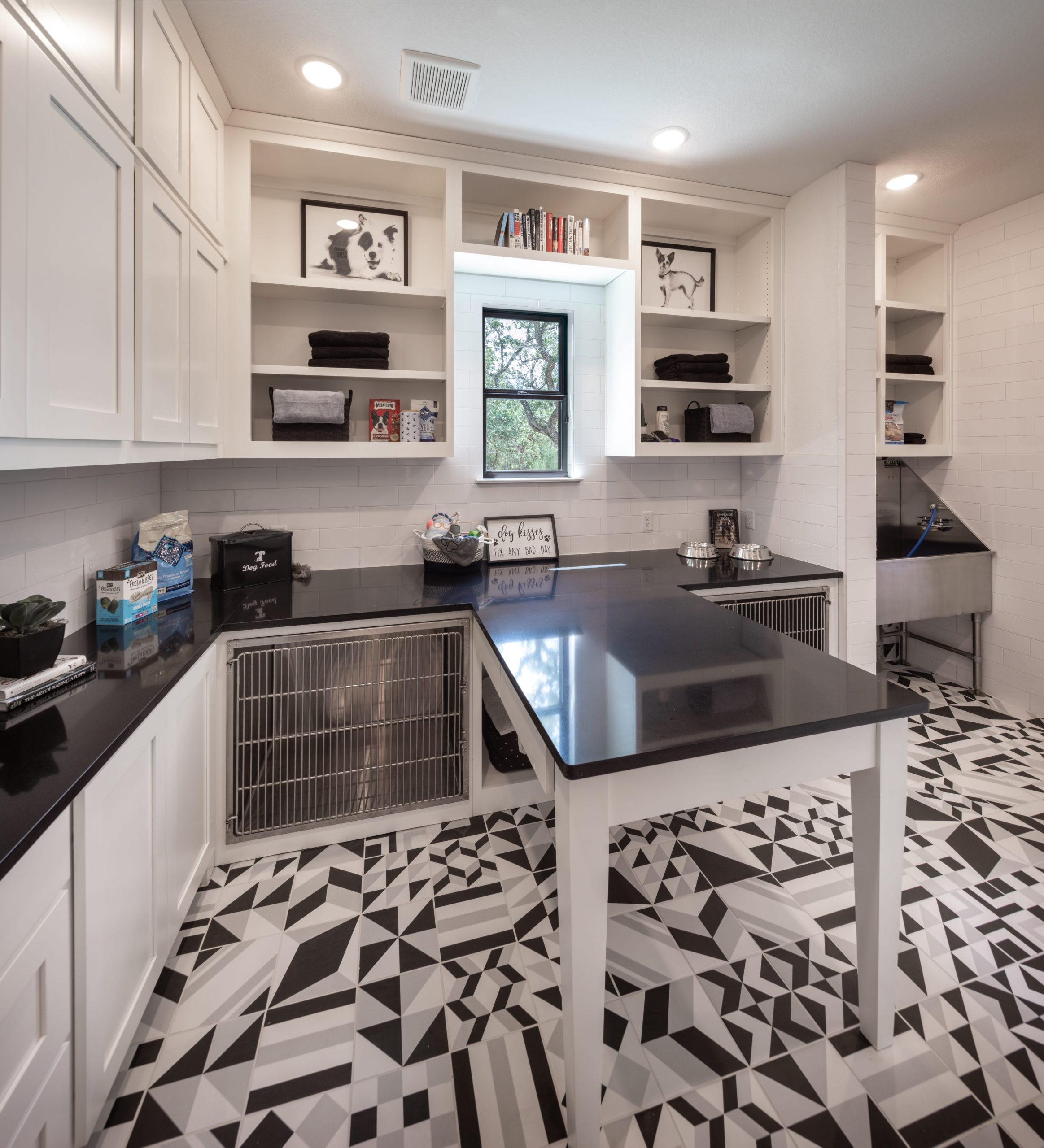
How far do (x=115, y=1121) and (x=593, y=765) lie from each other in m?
1.30

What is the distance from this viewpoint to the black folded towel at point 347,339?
2566mm

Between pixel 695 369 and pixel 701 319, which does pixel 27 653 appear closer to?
pixel 695 369

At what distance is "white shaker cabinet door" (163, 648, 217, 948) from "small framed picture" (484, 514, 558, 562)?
1.45 meters

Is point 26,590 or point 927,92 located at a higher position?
point 927,92

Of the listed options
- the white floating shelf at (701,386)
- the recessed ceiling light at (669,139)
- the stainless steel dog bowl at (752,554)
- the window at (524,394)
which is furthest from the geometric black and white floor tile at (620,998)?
the recessed ceiling light at (669,139)

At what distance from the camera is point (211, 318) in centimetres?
224

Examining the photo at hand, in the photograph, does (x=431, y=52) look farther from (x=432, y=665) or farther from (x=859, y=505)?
(x=859, y=505)

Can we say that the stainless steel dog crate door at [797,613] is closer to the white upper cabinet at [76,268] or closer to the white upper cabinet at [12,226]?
the white upper cabinet at [76,268]

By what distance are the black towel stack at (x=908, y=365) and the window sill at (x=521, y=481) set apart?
197cm

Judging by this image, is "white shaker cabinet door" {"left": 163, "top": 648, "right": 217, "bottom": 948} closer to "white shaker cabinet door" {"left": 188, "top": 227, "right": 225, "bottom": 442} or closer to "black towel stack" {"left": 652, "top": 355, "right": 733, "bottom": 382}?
"white shaker cabinet door" {"left": 188, "top": 227, "right": 225, "bottom": 442}

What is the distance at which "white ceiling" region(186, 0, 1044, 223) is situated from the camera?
187cm

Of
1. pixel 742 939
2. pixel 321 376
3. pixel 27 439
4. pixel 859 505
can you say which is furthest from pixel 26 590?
pixel 859 505

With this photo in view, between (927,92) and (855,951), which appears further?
(927,92)

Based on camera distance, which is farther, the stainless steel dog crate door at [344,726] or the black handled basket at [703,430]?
the black handled basket at [703,430]
